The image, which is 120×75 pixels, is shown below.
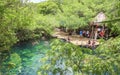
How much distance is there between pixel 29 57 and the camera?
58.7ft

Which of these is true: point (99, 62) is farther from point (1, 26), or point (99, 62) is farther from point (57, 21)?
point (57, 21)

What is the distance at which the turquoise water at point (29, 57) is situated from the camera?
13910 mm

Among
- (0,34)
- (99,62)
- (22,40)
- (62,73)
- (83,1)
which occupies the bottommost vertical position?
(22,40)

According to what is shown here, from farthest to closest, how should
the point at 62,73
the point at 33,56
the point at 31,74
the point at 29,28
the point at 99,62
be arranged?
the point at 29,28
the point at 33,56
the point at 31,74
the point at 62,73
the point at 99,62

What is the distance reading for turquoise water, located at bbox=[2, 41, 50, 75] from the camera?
13.9m

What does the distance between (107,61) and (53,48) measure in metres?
0.62

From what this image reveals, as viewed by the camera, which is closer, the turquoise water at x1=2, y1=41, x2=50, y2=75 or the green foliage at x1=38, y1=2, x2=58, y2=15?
the turquoise water at x1=2, y1=41, x2=50, y2=75

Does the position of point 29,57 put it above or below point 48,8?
below

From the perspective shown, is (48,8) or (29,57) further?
(48,8)

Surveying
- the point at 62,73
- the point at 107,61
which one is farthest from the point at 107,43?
the point at 62,73

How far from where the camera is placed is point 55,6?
30484 millimetres

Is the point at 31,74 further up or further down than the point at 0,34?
further down

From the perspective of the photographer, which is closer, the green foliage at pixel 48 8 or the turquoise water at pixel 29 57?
the turquoise water at pixel 29 57

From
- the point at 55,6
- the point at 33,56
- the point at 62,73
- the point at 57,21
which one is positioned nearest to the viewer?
the point at 62,73
